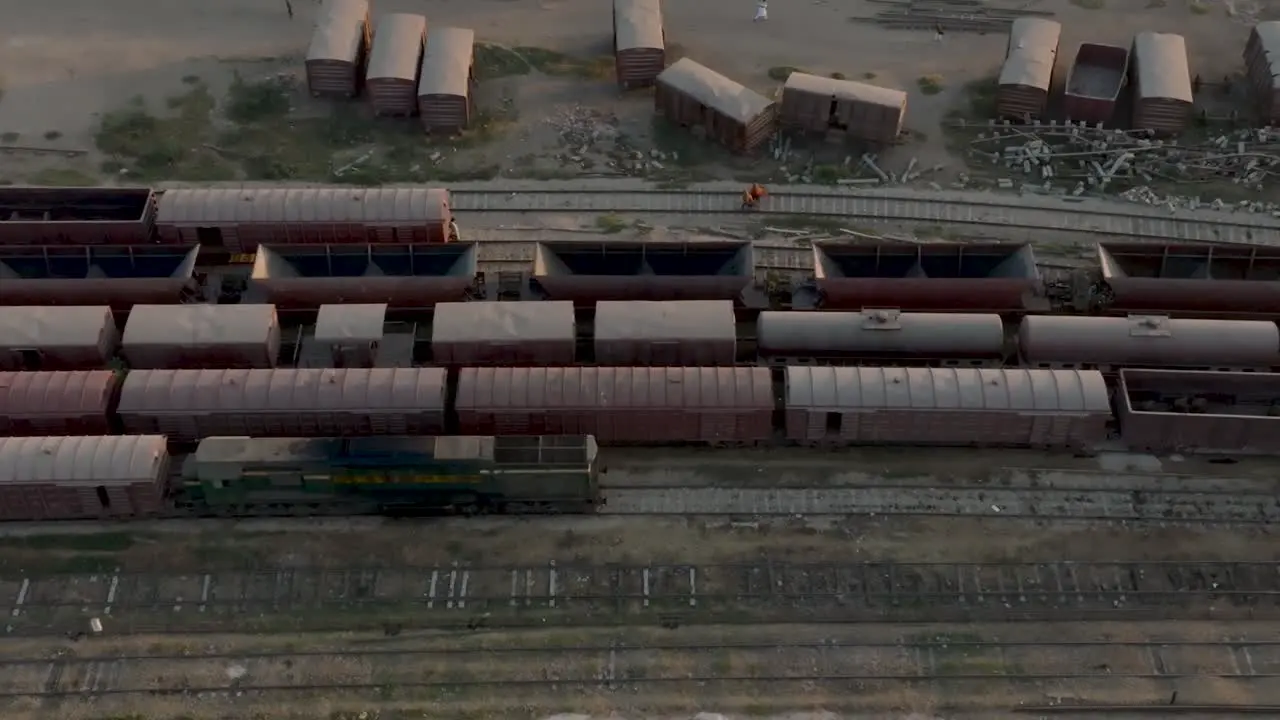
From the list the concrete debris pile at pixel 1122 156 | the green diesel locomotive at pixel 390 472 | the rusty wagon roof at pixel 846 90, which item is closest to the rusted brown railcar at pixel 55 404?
the green diesel locomotive at pixel 390 472

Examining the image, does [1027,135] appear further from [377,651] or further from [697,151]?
[377,651]

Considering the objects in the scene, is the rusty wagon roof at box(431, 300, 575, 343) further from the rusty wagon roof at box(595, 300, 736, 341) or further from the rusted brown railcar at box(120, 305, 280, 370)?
the rusted brown railcar at box(120, 305, 280, 370)

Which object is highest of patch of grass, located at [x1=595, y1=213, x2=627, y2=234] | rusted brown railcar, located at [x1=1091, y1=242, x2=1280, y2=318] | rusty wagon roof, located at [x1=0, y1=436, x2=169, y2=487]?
rusted brown railcar, located at [x1=1091, y1=242, x2=1280, y2=318]

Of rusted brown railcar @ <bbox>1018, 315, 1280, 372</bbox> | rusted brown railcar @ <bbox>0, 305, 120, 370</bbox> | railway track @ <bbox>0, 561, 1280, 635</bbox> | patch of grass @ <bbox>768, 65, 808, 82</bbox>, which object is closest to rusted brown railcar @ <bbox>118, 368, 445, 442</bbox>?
rusted brown railcar @ <bbox>0, 305, 120, 370</bbox>

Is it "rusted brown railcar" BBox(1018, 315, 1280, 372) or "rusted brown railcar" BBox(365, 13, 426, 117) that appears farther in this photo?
"rusted brown railcar" BBox(365, 13, 426, 117)

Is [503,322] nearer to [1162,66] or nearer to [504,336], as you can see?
[504,336]

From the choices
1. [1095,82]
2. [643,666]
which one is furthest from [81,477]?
[1095,82]

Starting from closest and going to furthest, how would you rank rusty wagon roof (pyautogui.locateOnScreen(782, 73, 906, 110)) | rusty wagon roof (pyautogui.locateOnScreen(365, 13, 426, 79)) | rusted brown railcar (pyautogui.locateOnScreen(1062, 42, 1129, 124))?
1. rusty wagon roof (pyautogui.locateOnScreen(782, 73, 906, 110))
2. rusted brown railcar (pyautogui.locateOnScreen(1062, 42, 1129, 124))
3. rusty wagon roof (pyautogui.locateOnScreen(365, 13, 426, 79))

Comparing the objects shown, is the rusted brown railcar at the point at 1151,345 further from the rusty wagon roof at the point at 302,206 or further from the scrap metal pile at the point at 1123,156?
the rusty wagon roof at the point at 302,206
